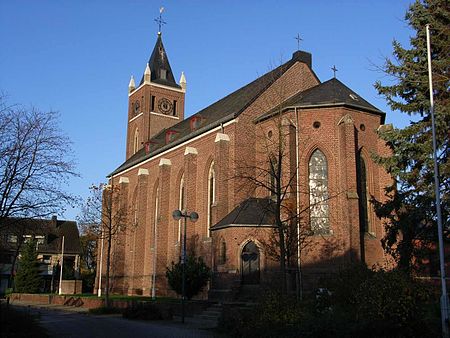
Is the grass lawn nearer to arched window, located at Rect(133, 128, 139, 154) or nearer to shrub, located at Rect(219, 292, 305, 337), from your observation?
shrub, located at Rect(219, 292, 305, 337)

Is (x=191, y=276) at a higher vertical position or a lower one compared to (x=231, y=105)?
lower

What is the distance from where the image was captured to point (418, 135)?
847 inches

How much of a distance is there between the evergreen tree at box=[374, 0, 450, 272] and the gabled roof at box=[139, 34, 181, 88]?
37.4 meters

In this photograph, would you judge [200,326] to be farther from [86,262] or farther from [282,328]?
[86,262]

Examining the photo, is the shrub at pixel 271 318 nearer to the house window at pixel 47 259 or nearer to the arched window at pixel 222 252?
the arched window at pixel 222 252

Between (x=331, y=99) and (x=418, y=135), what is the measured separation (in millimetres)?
8436

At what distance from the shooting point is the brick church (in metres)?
26.8

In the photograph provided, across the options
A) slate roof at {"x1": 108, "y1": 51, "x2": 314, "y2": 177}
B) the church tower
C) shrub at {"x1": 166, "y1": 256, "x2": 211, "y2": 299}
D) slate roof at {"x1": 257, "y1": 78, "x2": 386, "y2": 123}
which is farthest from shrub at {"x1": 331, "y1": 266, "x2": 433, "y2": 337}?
the church tower

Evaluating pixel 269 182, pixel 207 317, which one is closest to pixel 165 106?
pixel 269 182

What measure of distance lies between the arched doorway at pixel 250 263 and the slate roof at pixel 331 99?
7.81m

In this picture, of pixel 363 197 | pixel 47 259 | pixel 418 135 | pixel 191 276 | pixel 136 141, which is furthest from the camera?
pixel 47 259

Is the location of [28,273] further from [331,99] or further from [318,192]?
[331,99]

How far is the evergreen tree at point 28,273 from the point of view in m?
50.5

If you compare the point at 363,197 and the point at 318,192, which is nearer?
the point at 318,192
